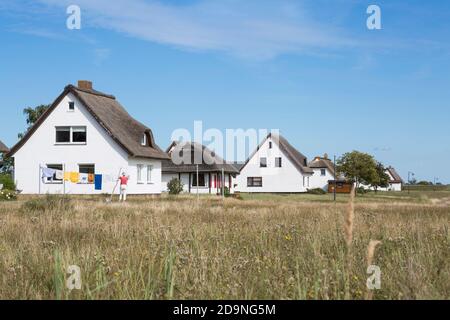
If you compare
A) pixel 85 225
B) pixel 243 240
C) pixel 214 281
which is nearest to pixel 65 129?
pixel 85 225

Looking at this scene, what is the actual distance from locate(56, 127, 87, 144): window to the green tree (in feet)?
125

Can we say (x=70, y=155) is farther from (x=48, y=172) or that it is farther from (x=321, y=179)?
(x=321, y=179)

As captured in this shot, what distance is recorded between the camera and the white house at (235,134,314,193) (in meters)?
68.7

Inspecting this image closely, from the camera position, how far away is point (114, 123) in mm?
38781

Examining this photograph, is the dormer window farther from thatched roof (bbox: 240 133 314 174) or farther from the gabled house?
thatched roof (bbox: 240 133 314 174)

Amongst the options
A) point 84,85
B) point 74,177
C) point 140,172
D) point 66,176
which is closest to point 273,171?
point 140,172

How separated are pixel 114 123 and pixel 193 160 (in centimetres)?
1796

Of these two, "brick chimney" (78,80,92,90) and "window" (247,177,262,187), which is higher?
"brick chimney" (78,80,92,90)

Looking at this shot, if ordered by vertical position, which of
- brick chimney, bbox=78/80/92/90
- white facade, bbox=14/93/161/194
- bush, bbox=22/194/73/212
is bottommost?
bush, bbox=22/194/73/212

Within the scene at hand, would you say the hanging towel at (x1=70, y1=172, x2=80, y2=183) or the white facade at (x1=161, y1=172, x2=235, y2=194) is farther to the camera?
the white facade at (x1=161, y1=172, x2=235, y2=194)

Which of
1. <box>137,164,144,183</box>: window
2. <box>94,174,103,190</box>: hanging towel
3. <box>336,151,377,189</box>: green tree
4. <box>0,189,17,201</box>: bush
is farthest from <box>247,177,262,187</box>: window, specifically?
<box>0,189,17,201</box>: bush

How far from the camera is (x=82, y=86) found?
40719 mm
